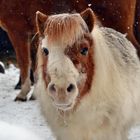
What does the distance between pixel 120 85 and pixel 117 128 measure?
34 centimetres

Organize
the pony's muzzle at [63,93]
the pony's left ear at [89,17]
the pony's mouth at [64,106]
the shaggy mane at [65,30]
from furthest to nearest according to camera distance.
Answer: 1. the pony's left ear at [89,17]
2. the shaggy mane at [65,30]
3. the pony's mouth at [64,106]
4. the pony's muzzle at [63,93]

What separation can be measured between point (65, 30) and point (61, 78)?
1.29 ft

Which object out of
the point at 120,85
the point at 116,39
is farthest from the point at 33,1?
the point at 120,85

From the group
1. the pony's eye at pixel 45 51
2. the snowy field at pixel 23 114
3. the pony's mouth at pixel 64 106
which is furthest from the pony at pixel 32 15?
the pony's mouth at pixel 64 106

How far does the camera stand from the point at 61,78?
334cm

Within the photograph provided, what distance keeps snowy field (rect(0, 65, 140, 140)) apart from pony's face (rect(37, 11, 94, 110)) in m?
1.37

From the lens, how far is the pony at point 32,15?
685cm

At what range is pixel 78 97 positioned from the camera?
11.9ft

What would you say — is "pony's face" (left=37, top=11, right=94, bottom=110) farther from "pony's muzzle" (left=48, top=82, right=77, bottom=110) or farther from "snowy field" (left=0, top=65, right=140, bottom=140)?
"snowy field" (left=0, top=65, right=140, bottom=140)

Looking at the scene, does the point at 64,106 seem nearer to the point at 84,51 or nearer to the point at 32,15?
the point at 84,51

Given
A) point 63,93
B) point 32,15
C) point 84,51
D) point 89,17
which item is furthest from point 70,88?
point 32,15

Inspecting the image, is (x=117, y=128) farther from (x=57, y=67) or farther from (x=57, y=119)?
(x=57, y=67)

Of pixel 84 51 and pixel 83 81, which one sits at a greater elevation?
pixel 84 51

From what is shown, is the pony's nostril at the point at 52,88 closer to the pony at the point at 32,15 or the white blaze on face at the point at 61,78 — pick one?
the white blaze on face at the point at 61,78
